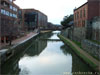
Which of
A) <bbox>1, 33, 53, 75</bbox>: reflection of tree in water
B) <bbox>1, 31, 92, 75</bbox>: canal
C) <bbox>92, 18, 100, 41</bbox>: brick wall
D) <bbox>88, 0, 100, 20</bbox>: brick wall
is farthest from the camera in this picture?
<bbox>88, 0, 100, 20</bbox>: brick wall

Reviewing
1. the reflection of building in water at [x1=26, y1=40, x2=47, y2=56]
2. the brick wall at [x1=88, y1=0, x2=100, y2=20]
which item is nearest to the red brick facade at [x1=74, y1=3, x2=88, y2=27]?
the brick wall at [x1=88, y1=0, x2=100, y2=20]

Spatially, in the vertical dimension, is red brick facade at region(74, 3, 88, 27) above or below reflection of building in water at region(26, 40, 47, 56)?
above

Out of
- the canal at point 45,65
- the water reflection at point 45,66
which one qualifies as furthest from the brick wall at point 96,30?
the water reflection at point 45,66

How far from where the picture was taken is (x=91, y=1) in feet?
89.4

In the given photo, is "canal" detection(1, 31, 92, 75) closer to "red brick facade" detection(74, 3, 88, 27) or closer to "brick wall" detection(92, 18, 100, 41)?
"brick wall" detection(92, 18, 100, 41)

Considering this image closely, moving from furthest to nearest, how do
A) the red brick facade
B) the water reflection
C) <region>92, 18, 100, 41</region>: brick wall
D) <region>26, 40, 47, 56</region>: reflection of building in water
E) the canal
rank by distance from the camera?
the red brick facade, <region>26, 40, 47, 56</region>: reflection of building in water, <region>92, 18, 100, 41</region>: brick wall, the water reflection, the canal

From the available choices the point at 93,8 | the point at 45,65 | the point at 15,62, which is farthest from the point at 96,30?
the point at 15,62

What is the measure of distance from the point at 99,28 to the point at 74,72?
12.2 meters

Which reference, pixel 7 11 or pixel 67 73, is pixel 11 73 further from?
pixel 7 11

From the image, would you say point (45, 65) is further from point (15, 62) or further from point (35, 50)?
point (35, 50)

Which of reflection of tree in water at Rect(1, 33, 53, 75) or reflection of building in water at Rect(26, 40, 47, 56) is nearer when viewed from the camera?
reflection of tree in water at Rect(1, 33, 53, 75)

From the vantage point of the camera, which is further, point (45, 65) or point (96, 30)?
point (96, 30)

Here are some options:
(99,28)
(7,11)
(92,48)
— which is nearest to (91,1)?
(99,28)

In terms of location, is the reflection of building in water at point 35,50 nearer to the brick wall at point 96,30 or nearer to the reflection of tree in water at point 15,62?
the reflection of tree in water at point 15,62
